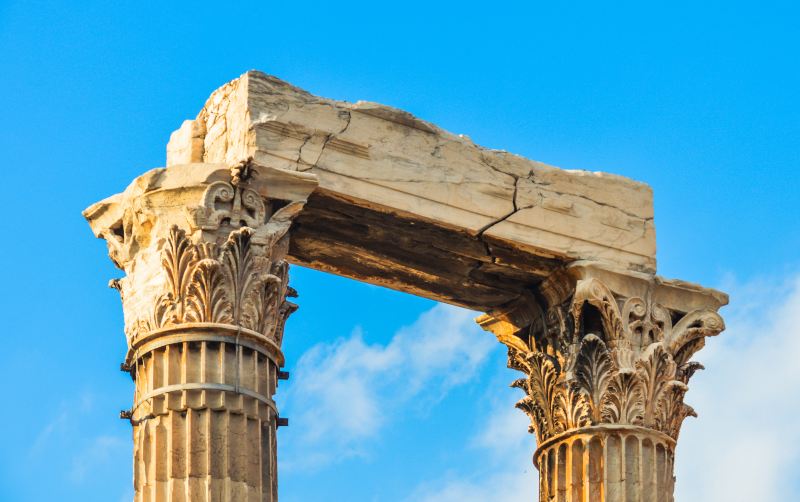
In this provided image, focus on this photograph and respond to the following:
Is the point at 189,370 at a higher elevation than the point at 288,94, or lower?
lower

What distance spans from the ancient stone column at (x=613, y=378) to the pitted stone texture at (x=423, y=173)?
1.49 feet

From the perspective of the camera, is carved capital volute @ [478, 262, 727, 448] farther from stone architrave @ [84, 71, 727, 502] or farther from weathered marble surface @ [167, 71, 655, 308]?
weathered marble surface @ [167, 71, 655, 308]

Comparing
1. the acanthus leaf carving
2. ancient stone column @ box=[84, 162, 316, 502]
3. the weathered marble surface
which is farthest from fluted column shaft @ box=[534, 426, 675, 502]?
ancient stone column @ box=[84, 162, 316, 502]

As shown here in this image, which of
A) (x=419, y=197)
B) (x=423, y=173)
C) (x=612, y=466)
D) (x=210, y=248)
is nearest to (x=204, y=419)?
(x=210, y=248)

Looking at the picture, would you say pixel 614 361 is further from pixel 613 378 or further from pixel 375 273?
pixel 375 273

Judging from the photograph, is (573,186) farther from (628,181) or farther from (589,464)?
(589,464)

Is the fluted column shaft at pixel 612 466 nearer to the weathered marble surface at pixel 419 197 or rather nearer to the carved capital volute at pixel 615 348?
the carved capital volute at pixel 615 348

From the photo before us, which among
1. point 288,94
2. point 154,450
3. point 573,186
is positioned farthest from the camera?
point 573,186

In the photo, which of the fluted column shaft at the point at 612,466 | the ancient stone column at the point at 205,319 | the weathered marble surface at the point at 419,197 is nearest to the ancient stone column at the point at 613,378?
the fluted column shaft at the point at 612,466

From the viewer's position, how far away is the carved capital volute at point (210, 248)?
27984mm

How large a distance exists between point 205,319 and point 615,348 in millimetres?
5077

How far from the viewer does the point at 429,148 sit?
30.0 meters

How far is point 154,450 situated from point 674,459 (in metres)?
6.50

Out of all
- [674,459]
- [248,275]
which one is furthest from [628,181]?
Result: [248,275]
